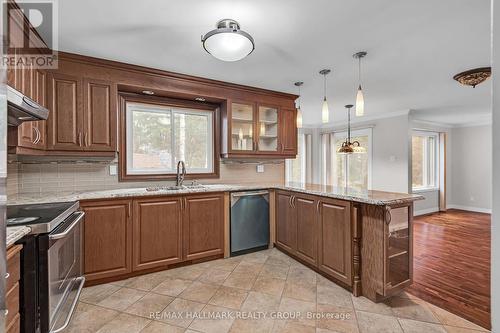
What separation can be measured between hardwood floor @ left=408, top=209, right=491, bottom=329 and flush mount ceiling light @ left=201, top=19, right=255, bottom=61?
262 cm

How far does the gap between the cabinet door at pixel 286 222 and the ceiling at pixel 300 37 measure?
156 centimetres

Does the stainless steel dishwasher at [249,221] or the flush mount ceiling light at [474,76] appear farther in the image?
the stainless steel dishwasher at [249,221]

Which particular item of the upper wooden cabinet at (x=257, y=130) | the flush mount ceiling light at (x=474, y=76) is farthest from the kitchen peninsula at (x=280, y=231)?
the flush mount ceiling light at (x=474, y=76)

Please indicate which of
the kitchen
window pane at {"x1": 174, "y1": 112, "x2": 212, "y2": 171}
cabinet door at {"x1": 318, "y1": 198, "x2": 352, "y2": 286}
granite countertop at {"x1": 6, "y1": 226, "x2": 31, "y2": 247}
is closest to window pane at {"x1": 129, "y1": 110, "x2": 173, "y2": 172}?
the kitchen

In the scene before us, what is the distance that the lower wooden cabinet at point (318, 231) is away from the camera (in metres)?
2.23

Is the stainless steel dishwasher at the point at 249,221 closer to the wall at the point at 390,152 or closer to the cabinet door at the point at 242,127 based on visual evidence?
the cabinet door at the point at 242,127

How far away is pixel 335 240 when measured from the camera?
2326mm

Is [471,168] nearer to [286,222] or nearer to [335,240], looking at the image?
[286,222]

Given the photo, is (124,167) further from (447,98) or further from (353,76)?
(447,98)

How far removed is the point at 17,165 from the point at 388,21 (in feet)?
11.9

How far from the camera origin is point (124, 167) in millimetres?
2934

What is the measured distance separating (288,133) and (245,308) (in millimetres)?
2512

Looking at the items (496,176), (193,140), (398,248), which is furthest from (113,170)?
(496,176)

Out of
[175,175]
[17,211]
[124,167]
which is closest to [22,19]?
[17,211]
